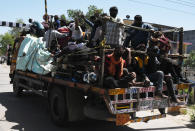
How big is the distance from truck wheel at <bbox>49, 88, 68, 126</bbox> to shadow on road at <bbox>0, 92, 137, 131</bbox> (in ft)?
0.56

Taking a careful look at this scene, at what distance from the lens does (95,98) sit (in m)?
4.71

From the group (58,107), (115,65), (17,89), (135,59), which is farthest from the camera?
(17,89)

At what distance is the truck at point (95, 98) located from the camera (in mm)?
4129

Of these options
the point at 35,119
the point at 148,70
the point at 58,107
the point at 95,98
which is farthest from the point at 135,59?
the point at 35,119

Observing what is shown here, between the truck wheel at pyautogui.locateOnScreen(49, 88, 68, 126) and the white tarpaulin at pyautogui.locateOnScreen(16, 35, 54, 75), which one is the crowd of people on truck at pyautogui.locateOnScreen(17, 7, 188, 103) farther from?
the truck wheel at pyautogui.locateOnScreen(49, 88, 68, 126)

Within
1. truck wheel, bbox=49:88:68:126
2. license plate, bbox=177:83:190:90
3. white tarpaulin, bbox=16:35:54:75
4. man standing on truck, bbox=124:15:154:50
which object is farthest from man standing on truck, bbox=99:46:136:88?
white tarpaulin, bbox=16:35:54:75

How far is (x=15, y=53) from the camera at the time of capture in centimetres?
894

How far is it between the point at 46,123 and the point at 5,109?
187 cm

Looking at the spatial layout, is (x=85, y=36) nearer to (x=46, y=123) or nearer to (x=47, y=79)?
(x=47, y=79)

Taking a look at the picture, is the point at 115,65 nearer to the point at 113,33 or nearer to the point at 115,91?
the point at 115,91

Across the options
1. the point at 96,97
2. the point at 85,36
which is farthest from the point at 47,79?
the point at 85,36

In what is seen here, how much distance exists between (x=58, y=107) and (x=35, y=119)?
92 cm

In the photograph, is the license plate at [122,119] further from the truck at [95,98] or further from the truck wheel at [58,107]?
the truck wheel at [58,107]

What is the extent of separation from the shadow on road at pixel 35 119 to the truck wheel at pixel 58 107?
17 centimetres
